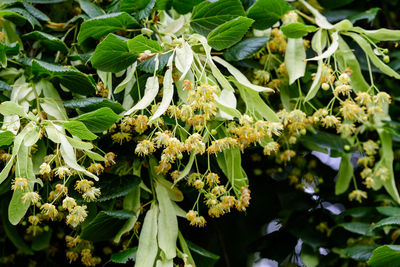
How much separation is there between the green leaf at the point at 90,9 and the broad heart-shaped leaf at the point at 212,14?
0.21m

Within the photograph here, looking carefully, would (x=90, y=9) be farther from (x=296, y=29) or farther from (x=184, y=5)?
(x=296, y=29)

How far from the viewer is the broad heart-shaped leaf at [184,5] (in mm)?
887

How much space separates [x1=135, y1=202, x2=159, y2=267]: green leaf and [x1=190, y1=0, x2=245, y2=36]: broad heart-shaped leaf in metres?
0.39

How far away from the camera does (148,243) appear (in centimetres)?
79

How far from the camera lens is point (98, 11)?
3.11 ft

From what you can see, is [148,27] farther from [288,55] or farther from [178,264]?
[178,264]

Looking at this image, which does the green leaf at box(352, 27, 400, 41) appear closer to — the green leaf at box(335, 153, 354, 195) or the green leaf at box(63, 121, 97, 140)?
the green leaf at box(335, 153, 354, 195)

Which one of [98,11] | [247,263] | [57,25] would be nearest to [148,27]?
[98,11]

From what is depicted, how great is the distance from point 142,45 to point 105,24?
0.37 ft

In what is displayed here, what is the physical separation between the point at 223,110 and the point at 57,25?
52 centimetres

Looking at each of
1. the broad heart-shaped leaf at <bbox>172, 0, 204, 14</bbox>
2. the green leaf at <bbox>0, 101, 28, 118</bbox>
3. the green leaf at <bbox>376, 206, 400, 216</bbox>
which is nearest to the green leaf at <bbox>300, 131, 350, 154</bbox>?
the green leaf at <bbox>376, 206, 400, 216</bbox>

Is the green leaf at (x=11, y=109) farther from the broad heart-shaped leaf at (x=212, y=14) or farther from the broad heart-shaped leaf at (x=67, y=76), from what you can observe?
the broad heart-shaped leaf at (x=212, y=14)

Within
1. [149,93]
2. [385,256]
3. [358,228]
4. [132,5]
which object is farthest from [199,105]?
[358,228]

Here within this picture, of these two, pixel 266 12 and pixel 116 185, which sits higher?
pixel 266 12
